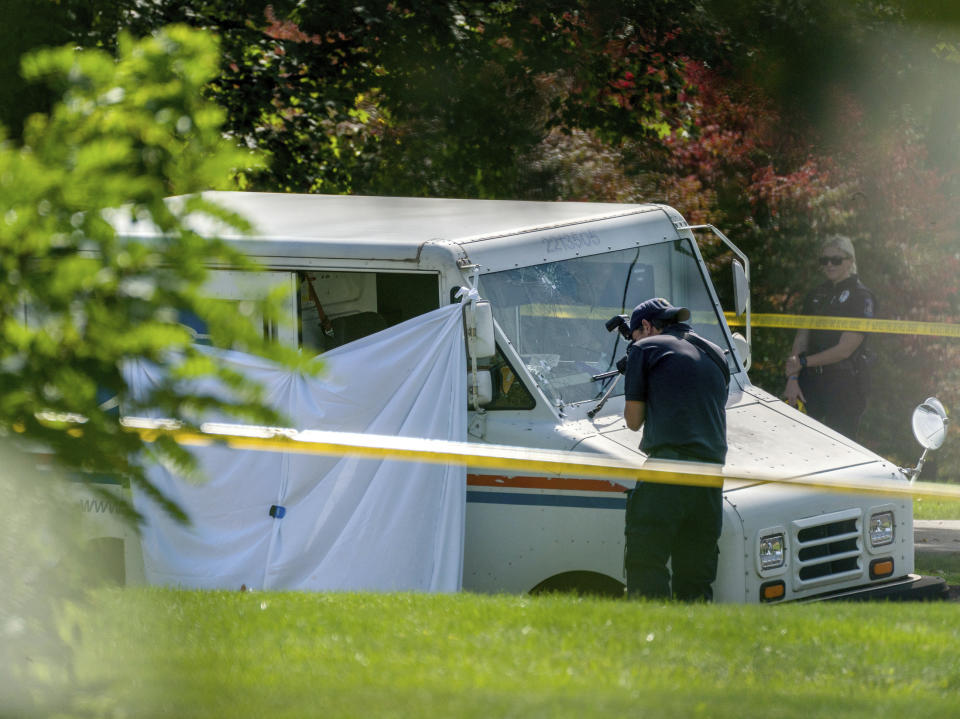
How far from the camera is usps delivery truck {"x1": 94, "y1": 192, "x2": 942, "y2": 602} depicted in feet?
20.4

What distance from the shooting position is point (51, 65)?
2.37m

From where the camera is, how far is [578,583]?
251 inches

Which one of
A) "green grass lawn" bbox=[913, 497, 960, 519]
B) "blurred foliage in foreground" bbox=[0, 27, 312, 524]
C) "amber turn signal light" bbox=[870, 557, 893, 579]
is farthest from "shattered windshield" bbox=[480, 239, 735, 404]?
"green grass lawn" bbox=[913, 497, 960, 519]

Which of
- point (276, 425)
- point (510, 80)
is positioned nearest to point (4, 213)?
point (276, 425)

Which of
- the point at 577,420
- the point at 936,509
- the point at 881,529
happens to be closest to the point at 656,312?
the point at 577,420

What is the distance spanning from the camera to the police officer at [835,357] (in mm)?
9648

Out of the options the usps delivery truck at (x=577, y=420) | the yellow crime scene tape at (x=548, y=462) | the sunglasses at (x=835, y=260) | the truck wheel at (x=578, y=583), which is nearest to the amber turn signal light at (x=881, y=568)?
the usps delivery truck at (x=577, y=420)

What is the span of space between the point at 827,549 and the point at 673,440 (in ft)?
3.28

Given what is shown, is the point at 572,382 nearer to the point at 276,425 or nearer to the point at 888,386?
the point at 276,425

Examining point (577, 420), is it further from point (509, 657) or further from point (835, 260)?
point (835, 260)

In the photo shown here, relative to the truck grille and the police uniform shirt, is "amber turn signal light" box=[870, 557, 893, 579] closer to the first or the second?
the truck grille

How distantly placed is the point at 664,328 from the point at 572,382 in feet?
1.82

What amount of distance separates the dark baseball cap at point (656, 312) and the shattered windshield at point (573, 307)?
Result: 15.3 inches

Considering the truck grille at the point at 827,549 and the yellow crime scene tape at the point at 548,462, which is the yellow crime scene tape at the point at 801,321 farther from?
the truck grille at the point at 827,549
